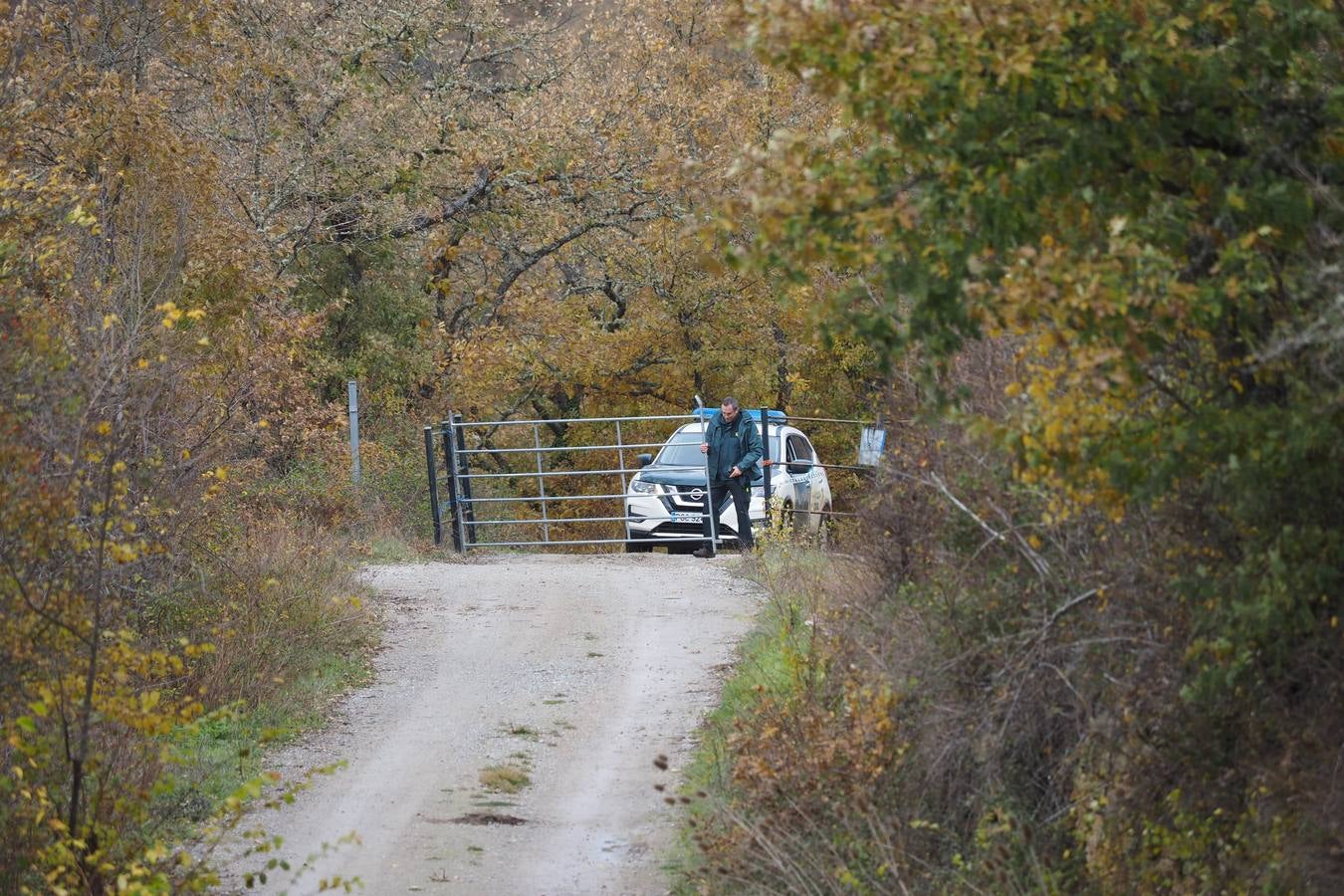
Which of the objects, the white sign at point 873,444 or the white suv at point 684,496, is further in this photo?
the white suv at point 684,496

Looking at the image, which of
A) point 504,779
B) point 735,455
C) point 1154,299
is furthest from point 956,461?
point 735,455

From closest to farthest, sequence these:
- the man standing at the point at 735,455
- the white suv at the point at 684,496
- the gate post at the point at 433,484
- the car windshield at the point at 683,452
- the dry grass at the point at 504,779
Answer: the dry grass at the point at 504,779 < the man standing at the point at 735,455 < the gate post at the point at 433,484 < the white suv at the point at 684,496 < the car windshield at the point at 683,452

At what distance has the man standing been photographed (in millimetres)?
18562

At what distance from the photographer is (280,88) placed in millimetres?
22562

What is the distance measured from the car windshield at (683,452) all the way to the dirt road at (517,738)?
15.6 feet

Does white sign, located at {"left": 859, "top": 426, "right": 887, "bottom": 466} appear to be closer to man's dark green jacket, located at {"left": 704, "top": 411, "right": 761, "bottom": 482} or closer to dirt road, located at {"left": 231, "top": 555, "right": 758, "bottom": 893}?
dirt road, located at {"left": 231, "top": 555, "right": 758, "bottom": 893}

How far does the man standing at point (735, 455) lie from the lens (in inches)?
731

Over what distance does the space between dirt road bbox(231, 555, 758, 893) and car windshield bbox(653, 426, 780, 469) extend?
187 inches

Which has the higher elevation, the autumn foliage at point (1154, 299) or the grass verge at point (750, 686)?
Result: the autumn foliage at point (1154, 299)

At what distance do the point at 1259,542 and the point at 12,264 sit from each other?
228 inches

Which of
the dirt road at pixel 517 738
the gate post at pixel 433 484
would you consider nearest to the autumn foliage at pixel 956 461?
the dirt road at pixel 517 738

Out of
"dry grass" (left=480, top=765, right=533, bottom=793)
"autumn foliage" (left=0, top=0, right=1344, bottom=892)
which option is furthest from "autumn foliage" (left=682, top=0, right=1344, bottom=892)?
"dry grass" (left=480, top=765, right=533, bottom=793)

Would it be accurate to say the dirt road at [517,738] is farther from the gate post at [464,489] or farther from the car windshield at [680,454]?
the car windshield at [680,454]

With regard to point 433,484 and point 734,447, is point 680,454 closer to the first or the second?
point 734,447
